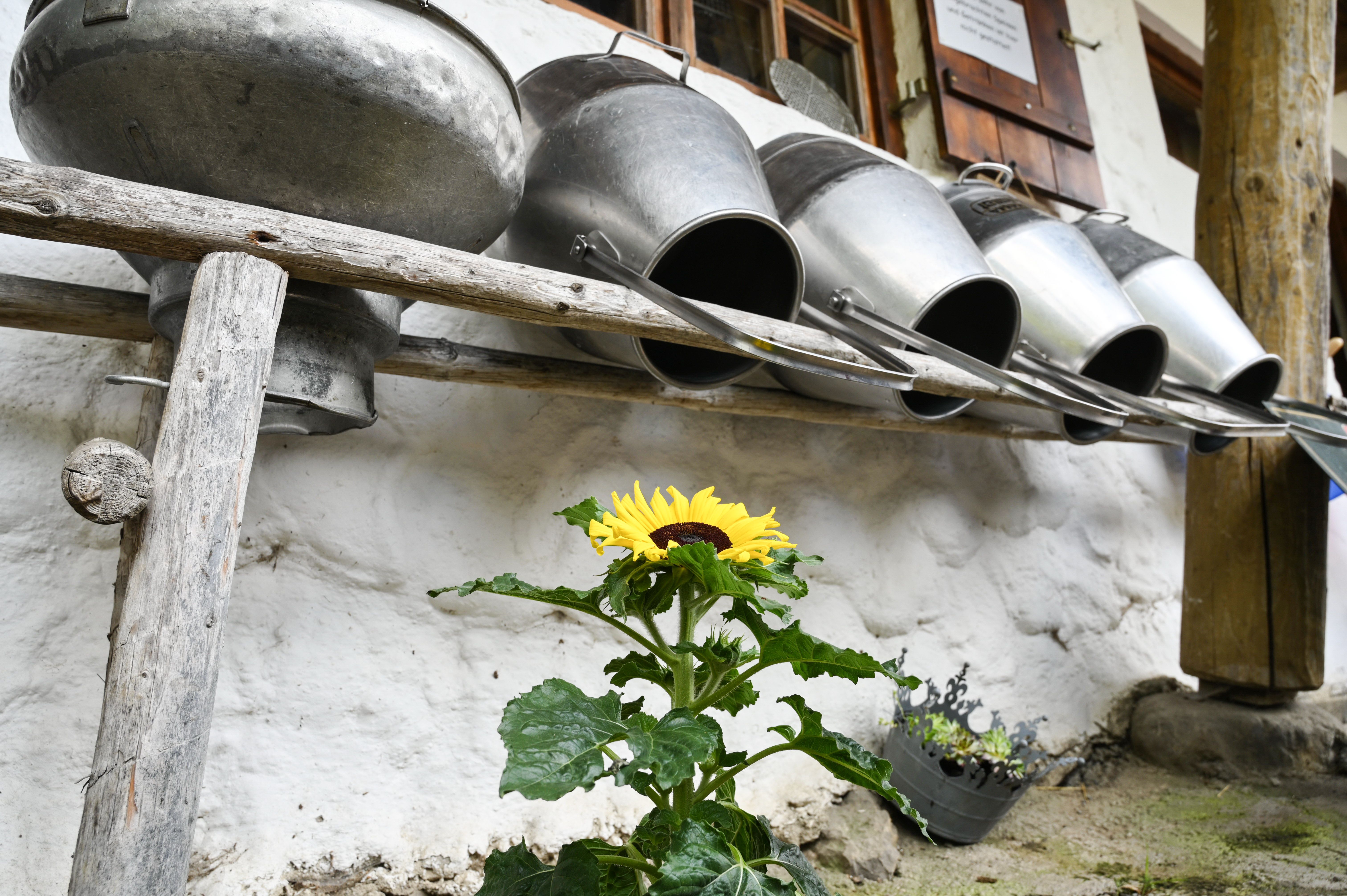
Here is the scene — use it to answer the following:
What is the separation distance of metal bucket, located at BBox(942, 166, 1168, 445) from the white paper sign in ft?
2.73

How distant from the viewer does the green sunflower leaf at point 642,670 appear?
2.72ft

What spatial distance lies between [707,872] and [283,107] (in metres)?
0.77

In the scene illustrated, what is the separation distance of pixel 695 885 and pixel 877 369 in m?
0.62

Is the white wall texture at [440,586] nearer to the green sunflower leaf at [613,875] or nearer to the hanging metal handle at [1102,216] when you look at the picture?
the green sunflower leaf at [613,875]

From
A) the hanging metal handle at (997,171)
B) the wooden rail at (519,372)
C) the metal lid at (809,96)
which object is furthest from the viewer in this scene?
the metal lid at (809,96)

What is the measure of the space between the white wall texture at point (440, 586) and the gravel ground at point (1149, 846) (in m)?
0.18

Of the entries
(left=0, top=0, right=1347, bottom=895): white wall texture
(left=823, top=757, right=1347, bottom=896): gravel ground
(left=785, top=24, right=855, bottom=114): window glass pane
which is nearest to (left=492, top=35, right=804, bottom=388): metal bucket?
(left=0, top=0, right=1347, bottom=895): white wall texture

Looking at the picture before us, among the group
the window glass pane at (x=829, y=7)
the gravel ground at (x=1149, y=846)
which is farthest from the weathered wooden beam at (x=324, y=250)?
the window glass pane at (x=829, y=7)

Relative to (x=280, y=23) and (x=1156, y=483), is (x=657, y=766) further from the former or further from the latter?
(x=1156, y=483)

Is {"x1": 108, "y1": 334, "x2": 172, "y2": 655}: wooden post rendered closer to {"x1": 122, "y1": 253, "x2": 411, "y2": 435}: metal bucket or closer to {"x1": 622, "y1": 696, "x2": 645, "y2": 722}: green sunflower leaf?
{"x1": 122, "y1": 253, "x2": 411, "y2": 435}: metal bucket

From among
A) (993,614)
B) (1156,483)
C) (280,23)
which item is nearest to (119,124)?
(280,23)

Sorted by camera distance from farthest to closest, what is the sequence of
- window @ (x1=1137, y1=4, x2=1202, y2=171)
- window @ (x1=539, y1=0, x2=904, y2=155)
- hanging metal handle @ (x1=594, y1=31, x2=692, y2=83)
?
window @ (x1=1137, y1=4, x2=1202, y2=171) < window @ (x1=539, y1=0, x2=904, y2=155) < hanging metal handle @ (x1=594, y1=31, x2=692, y2=83)

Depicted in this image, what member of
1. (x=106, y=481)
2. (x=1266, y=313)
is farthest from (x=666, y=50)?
(x=1266, y=313)

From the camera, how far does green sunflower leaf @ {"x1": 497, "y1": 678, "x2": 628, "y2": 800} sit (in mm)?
612
